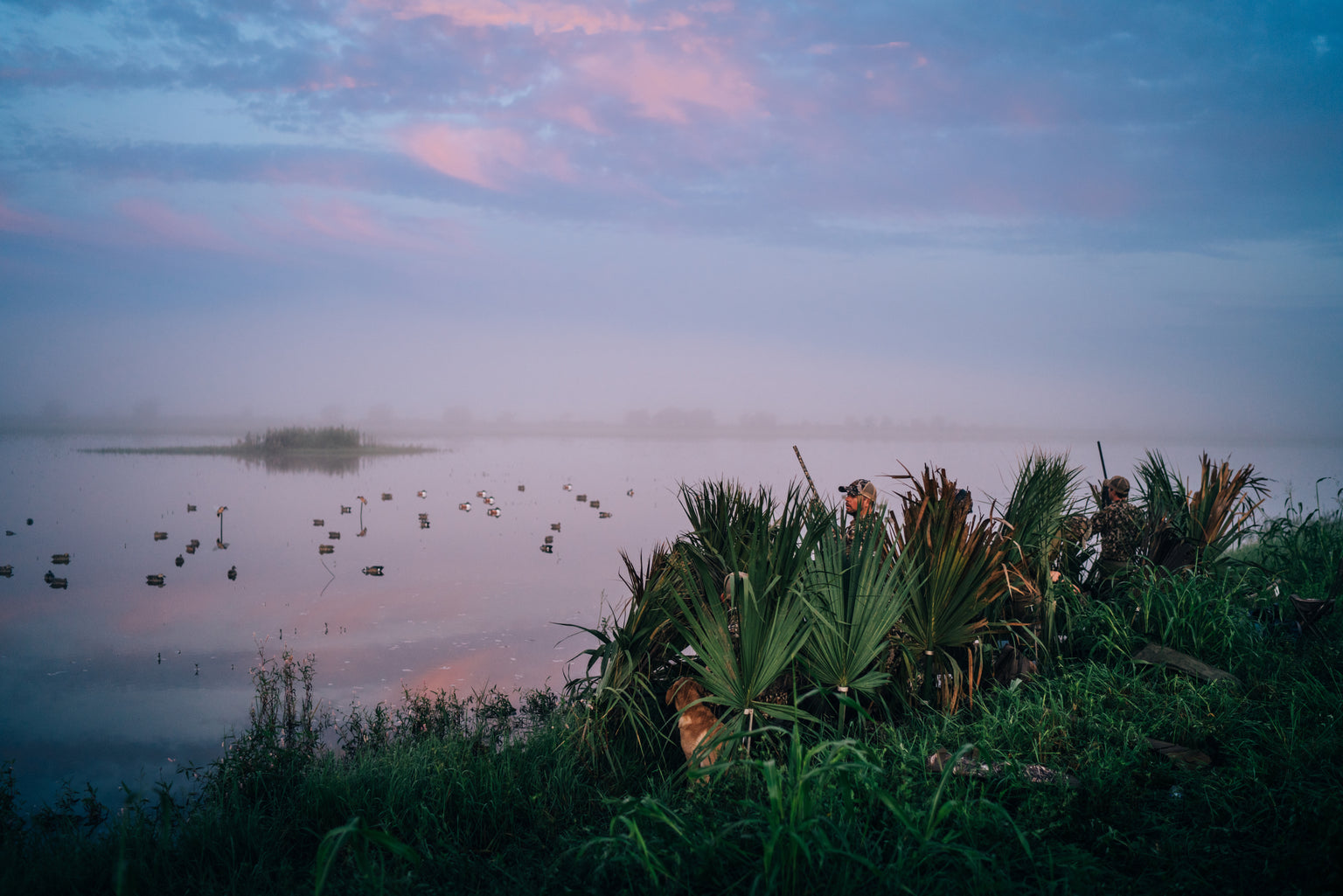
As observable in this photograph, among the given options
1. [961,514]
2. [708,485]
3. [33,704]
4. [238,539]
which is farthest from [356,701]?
[238,539]

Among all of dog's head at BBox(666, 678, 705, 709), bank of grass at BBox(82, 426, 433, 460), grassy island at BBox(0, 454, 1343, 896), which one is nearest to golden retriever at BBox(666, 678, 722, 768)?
dog's head at BBox(666, 678, 705, 709)

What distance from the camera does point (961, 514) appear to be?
5.90 m

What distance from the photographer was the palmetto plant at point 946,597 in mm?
5703

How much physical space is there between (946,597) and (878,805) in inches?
Result: 80.9

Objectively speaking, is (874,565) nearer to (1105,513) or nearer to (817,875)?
(817,875)

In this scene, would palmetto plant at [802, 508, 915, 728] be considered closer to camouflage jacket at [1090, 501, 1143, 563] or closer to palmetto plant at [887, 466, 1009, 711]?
palmetto plant at [887, 466, 1009, 711]

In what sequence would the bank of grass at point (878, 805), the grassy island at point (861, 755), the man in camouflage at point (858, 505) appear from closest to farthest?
the bank of grass at point (878, 805) < the grassy island at point (861, 755) < the man in camouflage at point (858, 505)

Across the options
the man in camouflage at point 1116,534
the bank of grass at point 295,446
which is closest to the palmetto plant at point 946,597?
the man in camouflage at point 1116,534

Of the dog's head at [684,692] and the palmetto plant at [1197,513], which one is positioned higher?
the palmetto plant at [1197,513]

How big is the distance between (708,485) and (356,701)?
7.29 meters

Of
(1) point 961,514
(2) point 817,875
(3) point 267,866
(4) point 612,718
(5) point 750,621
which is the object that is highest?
(1) point 961,514

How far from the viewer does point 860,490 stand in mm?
7621

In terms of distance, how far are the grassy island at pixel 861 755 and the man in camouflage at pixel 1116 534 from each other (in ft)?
0.55

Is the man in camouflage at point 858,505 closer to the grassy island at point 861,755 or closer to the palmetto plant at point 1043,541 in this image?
the grassy island at point 861,755
